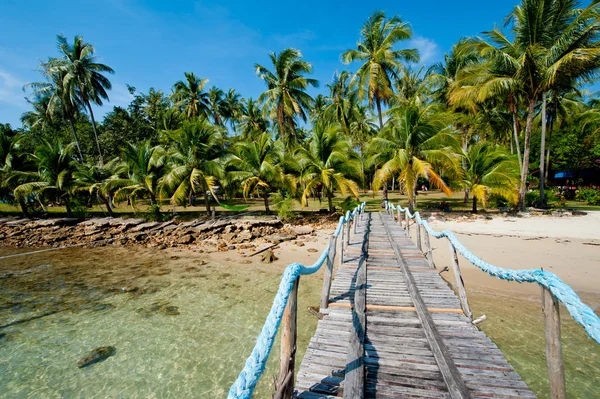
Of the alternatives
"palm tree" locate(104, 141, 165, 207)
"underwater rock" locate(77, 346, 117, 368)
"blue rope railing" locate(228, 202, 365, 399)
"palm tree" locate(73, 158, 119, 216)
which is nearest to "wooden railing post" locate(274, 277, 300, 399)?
"blue rope railing" locate(228, 202, 365, 399)

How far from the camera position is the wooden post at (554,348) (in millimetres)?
1929

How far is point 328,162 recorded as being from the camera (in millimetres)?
14734

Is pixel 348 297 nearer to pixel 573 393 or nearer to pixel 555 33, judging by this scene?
pixel 573 393

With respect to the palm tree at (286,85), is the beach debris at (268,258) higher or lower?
lower

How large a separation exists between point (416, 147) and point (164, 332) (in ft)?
46.2

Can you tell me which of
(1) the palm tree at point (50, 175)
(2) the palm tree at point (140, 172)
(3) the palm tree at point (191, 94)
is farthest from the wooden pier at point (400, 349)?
(3) the palm tree at point (191, 94)

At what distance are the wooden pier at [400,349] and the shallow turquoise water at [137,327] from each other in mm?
1773

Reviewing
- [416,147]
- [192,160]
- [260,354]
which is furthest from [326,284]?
[192,160]

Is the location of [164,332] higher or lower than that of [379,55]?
lower

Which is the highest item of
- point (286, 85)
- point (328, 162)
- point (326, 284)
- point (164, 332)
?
point (286, 85)

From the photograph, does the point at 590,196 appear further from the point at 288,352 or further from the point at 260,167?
the point at 288,352

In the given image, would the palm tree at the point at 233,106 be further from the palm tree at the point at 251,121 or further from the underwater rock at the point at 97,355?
the underwater rock at the point at 97,355

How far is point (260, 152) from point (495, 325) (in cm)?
1360

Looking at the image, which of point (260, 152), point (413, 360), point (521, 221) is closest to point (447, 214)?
point (521, 221)
